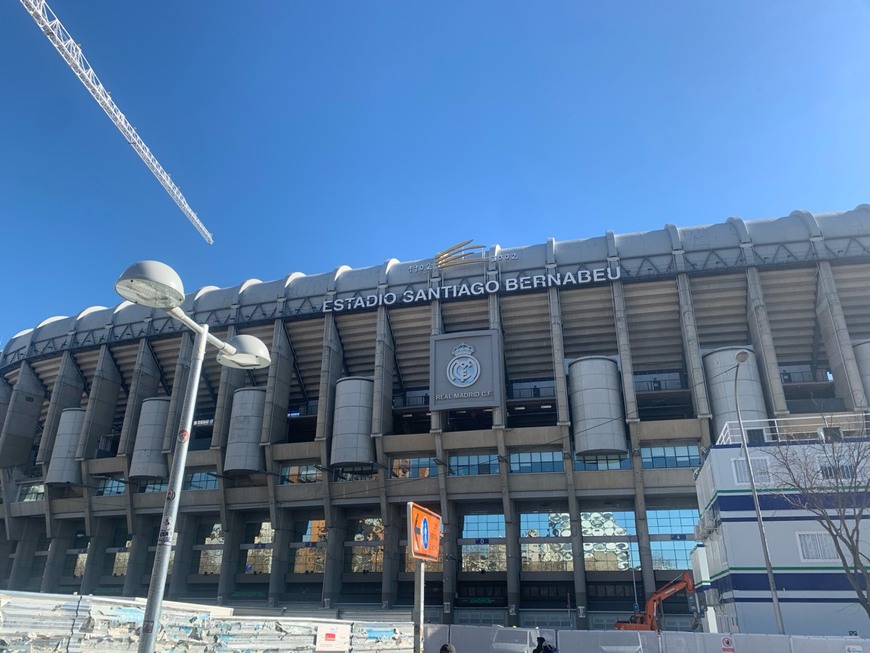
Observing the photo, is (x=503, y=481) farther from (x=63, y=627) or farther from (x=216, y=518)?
(x=63, y=627)

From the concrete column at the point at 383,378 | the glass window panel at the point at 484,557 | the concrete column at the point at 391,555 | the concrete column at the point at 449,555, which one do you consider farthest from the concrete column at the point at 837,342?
the concrete column at the point at 391,555

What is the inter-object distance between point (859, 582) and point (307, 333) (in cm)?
5026

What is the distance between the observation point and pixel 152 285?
10.4 metres

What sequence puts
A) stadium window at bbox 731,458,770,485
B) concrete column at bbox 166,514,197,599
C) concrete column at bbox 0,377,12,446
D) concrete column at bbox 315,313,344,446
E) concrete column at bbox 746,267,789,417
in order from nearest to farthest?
1. stadium window at bbox 731,458,770,485
2. concrete column at bbox 746,267,789,417
3. concrete column at bbox 315,313,344,446
4. concrete column at bbox 166,514,197,599
5. concrete column at bbox 0,377,12,446

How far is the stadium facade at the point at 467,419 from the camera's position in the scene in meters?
52.3

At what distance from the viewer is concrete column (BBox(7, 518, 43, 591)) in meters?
68.3

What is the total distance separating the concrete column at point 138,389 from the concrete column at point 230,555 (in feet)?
43.5

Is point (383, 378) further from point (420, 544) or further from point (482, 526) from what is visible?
point (420, 544)

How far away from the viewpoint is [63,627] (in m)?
11.3

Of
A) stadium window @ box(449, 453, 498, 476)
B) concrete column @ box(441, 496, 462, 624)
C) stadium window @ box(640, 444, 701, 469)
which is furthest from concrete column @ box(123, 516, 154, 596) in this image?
stadium window @ box(640, 444, 701, 469)

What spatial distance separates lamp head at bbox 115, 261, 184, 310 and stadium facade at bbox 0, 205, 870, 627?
45.0 metres

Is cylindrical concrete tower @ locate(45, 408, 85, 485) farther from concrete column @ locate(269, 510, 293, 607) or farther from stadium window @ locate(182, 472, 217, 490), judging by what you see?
concrete column @ locate(269, 510, 293, 607)

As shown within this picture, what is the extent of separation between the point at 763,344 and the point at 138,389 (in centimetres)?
6080

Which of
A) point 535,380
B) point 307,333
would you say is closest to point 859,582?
point 535,380
